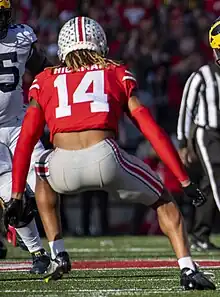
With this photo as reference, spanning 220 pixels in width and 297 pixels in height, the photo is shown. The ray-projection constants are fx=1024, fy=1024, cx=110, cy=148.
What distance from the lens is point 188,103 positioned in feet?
28.6

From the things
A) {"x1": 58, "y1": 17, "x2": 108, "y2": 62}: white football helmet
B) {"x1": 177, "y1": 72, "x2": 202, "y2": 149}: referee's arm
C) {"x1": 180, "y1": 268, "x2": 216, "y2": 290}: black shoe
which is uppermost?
{"x1": 58, "y1": 17, "x2": 108, "y2": 62}: white football helmet

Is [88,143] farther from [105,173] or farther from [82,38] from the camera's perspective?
[82,38]

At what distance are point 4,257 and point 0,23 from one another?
205cm

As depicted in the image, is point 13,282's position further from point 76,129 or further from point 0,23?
point 0,23

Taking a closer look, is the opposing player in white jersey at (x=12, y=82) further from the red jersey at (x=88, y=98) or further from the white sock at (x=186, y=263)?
the white sock at (x=186, y=263)

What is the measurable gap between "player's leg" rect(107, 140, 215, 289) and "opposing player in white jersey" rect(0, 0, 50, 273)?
5.08ft

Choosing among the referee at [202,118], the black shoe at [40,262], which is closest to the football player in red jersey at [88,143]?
the black shoe at [40,262]

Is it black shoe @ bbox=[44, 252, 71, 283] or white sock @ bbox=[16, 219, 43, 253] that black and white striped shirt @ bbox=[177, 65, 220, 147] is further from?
black shoe @ bbox=[44, 252, 71, 283]

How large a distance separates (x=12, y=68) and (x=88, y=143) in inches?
69.1

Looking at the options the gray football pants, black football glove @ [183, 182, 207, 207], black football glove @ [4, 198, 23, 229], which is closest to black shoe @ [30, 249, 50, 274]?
black football glove @ [4, 198, 23, 229]

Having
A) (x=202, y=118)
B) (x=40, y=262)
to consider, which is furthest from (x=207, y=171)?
(x=40, y=262)

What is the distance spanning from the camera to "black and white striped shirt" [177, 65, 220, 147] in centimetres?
870

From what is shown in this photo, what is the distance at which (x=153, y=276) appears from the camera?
232 inches

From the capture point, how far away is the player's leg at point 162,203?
4910 millimetres
